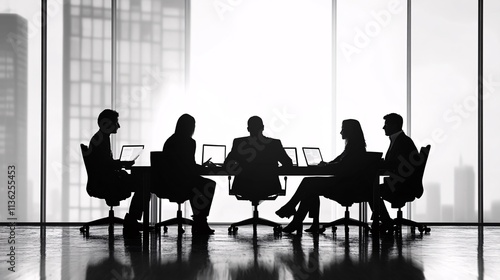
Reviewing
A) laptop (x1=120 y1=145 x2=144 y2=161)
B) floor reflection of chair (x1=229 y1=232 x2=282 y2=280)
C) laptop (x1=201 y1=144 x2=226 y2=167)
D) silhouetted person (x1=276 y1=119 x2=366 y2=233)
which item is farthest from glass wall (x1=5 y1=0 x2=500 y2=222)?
floor reflection of chair (x1=229 y1=232 x2=282 y2=280)

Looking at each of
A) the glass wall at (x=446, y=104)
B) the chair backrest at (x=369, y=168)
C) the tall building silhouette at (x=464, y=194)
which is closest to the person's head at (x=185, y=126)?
the chair backrest at (x=369, y=168)

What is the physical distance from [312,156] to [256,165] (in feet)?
2.54

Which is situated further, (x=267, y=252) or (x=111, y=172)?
(x=111, y=172)

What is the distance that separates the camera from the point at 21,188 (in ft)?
25.4

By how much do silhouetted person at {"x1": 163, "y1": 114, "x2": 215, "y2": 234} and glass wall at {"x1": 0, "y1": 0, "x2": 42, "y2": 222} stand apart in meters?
2.66

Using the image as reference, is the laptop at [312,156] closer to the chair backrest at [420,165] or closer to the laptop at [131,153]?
the chair backrest at [420,165]

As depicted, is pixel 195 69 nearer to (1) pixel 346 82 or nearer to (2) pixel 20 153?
(1) pixel 346 82

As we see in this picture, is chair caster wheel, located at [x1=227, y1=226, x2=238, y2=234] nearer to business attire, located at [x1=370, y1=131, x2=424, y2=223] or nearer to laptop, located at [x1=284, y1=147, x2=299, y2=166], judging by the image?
laptop, located at [x1=284, y1=147, x2=299, y2=166]

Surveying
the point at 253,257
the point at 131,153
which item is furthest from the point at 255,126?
the point at 253,257

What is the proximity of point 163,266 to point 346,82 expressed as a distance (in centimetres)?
478

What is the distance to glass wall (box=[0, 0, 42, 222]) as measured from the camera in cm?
771

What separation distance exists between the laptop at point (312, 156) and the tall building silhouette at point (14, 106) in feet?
12.3

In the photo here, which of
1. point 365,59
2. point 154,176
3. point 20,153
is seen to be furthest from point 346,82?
point 20,153

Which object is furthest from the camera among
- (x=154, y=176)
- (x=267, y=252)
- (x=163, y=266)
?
(x=154, y=176)
